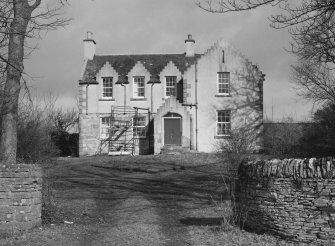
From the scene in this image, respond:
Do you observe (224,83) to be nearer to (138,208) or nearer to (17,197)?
(138,208)

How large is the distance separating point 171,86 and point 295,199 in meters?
26.4

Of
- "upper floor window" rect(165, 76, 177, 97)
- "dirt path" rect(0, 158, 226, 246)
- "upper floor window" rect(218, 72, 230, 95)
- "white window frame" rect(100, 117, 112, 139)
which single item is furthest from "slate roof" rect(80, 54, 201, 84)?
"dirt path" rect(0, 158, 226, 246)

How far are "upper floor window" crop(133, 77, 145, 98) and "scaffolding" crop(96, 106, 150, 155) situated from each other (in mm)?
1252

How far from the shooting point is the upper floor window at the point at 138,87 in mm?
34844

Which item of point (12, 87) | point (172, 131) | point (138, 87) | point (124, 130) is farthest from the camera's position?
point (138, 87)

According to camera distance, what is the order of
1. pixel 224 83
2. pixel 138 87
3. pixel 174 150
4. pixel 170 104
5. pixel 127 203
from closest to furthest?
pixel 127 203
pixel 174 150
pixel 170 104
pixel 224 83
pixel 138 87

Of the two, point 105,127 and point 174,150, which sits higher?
point 105,127

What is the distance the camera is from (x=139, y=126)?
34281 mm

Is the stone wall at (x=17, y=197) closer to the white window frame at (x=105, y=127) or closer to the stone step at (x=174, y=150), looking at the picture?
the stone step at (x=174, y=150)

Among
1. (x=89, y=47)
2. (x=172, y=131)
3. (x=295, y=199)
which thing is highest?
(x=89, y=47)

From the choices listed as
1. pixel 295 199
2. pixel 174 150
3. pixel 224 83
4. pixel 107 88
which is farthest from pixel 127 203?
pixel 107 88

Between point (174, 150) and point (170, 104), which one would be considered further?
point (170, 104)

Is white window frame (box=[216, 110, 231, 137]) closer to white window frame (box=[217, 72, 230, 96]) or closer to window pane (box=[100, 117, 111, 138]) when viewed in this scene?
white window frame (box=[217, 72, 230, 96])

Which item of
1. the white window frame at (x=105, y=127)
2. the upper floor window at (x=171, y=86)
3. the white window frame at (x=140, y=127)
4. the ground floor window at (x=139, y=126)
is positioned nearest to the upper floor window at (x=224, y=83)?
the upper floor window at (x=171, y=86)
